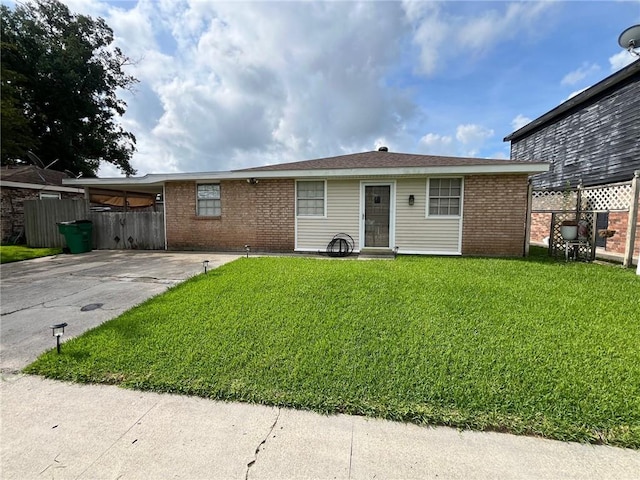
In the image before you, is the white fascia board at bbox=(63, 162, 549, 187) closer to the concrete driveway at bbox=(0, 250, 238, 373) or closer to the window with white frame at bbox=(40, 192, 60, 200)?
the concrete driveway at bbox=(0, 250, 238, 373)

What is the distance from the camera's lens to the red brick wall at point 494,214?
24.9 feet

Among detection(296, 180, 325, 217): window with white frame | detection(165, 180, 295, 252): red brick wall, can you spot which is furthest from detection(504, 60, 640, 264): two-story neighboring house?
detection(165, 180, 295, 252): red brick wall

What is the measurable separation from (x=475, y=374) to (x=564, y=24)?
9.89m

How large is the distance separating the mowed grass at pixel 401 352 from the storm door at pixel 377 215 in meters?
3.72

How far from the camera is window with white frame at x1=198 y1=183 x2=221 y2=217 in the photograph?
30.7 ft

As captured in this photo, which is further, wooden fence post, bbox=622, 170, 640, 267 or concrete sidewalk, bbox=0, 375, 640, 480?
wooden fence post, bbox=622, 170, 640, 267

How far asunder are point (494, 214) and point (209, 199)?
28.7ft

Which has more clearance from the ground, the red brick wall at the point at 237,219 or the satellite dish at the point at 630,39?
the satellite dish at the point at 630,39

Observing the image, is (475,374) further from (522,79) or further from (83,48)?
(83,48)

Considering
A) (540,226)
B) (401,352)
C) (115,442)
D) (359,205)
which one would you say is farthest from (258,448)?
(540,226)

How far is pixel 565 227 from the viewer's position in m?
7.37

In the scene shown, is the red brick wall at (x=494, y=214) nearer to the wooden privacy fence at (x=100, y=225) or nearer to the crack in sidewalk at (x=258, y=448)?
the crack in sidewalk at (x=258, y=448)

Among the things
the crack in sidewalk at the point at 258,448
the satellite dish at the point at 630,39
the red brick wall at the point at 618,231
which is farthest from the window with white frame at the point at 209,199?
the satellite dish at the point at 630,39

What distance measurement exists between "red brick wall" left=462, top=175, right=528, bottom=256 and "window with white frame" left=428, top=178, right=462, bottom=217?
0.75 ft
